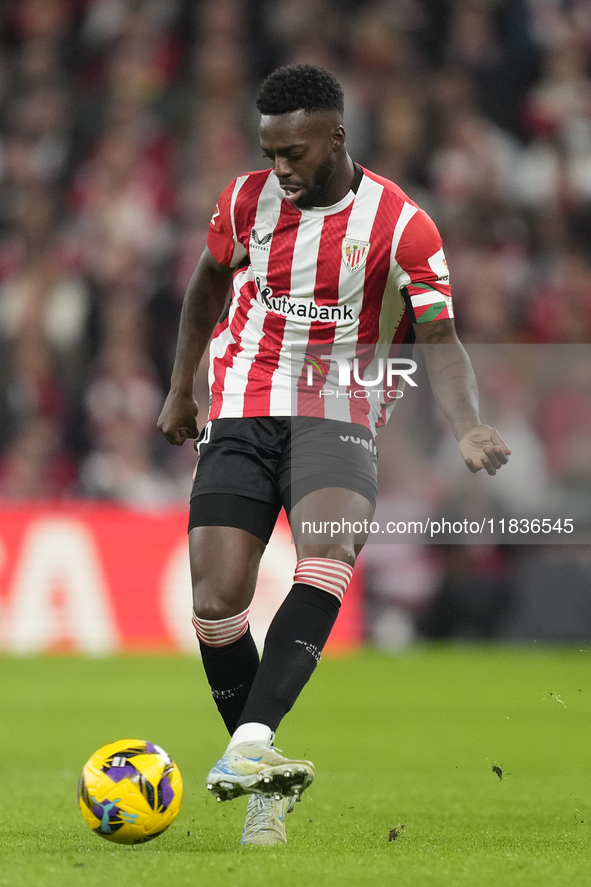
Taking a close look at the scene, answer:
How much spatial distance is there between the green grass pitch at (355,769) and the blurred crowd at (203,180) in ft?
5.61

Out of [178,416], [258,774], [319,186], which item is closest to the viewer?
[258,774]

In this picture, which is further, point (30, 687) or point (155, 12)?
point (155, 12)

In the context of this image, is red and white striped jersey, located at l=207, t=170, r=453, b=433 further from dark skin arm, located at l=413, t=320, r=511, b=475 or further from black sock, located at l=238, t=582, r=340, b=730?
black sock, located at l=238, t=582, r=340, b=730

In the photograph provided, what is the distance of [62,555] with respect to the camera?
1027 cm

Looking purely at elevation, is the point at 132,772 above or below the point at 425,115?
below

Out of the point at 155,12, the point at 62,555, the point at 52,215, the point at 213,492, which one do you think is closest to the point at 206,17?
the point at 155,12

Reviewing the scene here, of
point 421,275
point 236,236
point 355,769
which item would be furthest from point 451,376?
point 355,769

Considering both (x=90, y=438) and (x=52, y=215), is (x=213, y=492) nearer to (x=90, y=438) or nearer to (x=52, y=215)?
(x=90, y=438)

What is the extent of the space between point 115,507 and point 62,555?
0.55 m

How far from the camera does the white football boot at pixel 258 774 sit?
3381 mm

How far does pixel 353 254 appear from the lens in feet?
13.6

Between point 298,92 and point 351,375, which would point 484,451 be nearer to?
point 351,375

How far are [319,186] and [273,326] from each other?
0.47 metres

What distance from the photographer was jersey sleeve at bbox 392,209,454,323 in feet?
13.4
